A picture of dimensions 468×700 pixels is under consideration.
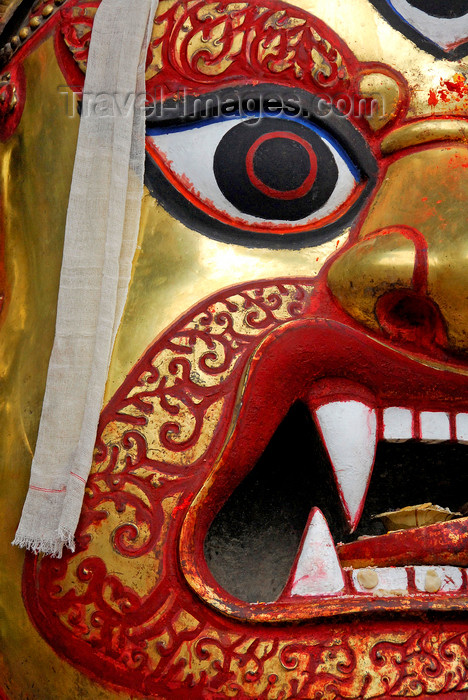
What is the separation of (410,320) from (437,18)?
663 millimetres

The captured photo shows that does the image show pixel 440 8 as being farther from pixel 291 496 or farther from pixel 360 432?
pixel 291 496

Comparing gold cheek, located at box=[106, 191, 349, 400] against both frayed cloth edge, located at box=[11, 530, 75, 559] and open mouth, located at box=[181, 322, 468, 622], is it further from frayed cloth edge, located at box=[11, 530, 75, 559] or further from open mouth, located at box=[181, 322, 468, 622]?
frayed cloth edge, located at box=[11, 530, 75, 559]

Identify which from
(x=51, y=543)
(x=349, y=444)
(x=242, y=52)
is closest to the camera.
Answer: (x=51, y=543)

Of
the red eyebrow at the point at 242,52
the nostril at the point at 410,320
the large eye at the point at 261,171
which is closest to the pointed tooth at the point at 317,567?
the nostril at the point at 410,320

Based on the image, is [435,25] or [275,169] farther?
[435,25]

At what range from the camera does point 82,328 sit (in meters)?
1.62

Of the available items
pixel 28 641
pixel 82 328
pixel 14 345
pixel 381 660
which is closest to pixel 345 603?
pixel 381 660

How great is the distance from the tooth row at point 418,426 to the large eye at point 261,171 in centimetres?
40

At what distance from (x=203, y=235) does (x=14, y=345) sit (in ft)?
1.42

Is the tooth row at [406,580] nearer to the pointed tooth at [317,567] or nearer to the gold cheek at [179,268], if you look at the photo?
the pointed tooth at [317,567]

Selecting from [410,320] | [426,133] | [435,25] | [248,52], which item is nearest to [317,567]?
[410,320]

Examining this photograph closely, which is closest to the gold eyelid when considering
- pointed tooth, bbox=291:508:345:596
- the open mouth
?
the open mouth

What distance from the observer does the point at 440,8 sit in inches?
71.4

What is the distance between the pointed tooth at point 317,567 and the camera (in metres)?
1.51
